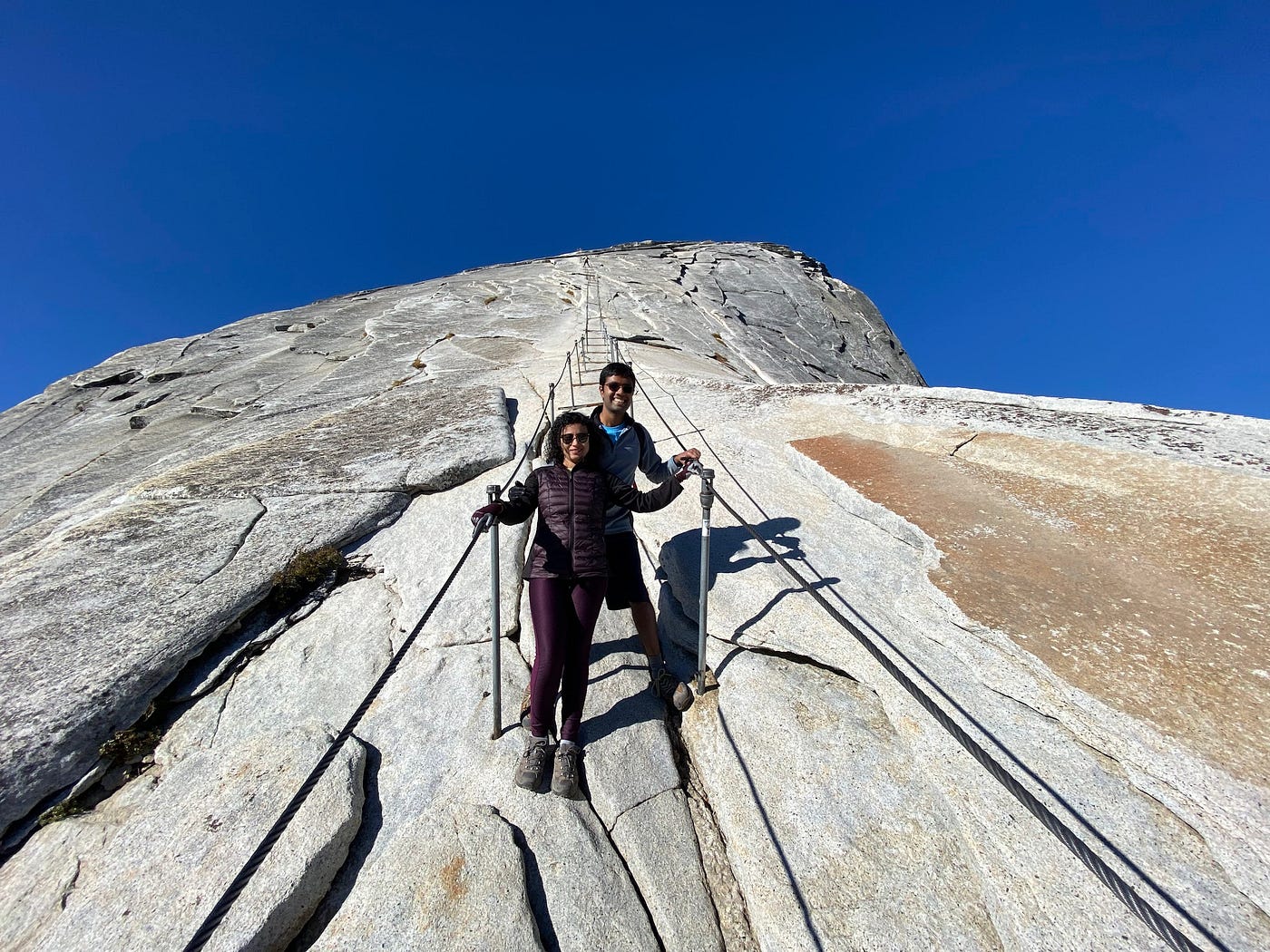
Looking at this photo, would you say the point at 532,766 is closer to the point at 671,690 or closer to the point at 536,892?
the point at 536,892

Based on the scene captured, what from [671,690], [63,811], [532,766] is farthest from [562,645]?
[63,811]

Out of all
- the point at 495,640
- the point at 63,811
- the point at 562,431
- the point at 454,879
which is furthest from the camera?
the point at 562,431

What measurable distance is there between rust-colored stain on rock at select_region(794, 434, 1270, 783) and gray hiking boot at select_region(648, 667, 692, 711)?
2.95 m

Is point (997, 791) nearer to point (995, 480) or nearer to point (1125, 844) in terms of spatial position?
point (1125, 844)

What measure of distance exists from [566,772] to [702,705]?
1.52m

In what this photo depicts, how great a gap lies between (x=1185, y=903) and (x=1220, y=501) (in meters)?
5.58

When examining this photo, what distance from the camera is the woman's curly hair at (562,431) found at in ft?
17.1

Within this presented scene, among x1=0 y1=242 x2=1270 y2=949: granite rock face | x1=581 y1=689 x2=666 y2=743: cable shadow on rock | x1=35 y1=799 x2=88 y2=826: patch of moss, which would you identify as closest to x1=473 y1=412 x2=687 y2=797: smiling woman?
x1=581 y1=689 x2=666 y2=743: cable shadow on rock

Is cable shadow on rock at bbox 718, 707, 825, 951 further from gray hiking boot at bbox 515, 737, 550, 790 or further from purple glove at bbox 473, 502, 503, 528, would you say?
purple glove at bbox 473, 502, 503, 528

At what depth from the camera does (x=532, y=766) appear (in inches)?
173

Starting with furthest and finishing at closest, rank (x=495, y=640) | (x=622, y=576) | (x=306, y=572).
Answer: (x=306, y=572) < (x=622, y=576) < (x=495, y=640)

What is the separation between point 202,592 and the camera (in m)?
6.50

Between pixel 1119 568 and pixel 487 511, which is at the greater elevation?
Result: pixel 487 511

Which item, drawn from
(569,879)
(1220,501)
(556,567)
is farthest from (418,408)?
(1220,501)
